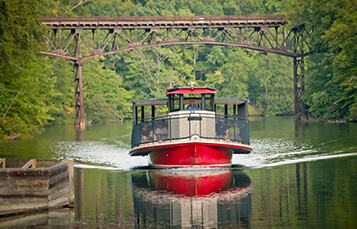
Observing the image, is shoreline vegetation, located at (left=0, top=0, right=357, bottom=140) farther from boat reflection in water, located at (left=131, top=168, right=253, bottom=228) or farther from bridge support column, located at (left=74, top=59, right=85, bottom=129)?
boat reflection in water, located at (left=131, top=168, right=253, bottom=228)

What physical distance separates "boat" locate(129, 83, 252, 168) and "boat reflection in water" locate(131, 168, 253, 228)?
61cm

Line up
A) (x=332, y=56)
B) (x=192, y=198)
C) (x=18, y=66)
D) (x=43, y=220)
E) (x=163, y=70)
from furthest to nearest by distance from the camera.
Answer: (x=163, y=70)
(x=332, y=56)
(x=18, y=66)
(x=192, y=198)
(x=43, y=220)

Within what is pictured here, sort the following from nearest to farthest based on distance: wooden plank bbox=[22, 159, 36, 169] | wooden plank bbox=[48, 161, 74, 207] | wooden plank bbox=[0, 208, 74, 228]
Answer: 1. wooden plank bbox=[0, 208, 74, 228]
2. wooden plank bbox=[48, 161, 74, 207]
3. wooden plank bbox=[22, 159, 36, 169]

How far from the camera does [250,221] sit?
14258 mm

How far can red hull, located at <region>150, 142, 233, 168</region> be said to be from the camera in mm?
25016

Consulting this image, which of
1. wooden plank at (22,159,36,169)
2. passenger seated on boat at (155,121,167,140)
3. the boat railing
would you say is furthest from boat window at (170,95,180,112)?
wooden plank at (22,159,36,169)

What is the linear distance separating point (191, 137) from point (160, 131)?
8.04 feet

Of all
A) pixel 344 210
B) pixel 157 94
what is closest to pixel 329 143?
pixel 344 210

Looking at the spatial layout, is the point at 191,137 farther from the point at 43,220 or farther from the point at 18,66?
the point at 18,66

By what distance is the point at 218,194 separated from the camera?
733 inches

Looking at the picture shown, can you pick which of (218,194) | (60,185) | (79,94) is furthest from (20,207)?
(79,94)

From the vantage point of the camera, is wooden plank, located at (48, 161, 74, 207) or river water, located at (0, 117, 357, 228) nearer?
river water, located at (0, 117, 357, 228)

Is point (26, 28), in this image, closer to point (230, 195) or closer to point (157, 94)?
point (230, 195)

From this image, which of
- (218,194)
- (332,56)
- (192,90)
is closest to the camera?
(218,194)
